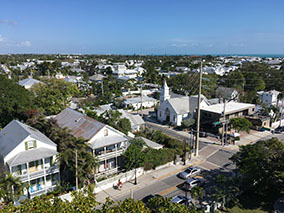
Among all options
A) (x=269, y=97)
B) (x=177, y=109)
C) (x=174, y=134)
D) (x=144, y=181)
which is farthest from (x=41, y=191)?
(x=269, y=97)

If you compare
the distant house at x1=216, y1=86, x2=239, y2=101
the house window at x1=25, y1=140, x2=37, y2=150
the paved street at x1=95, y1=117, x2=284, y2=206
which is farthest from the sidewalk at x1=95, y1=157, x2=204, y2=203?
the distant house at x1=216, y1=86, x2=239, y2=101

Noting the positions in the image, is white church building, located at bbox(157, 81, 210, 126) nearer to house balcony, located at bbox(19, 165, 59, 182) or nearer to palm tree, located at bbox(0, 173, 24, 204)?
house balcony, located at bbox(19, 165, 59, 182)

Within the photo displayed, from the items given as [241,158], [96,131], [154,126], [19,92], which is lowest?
[154,126]

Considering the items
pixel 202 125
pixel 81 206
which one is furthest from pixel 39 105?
pixel 81 206

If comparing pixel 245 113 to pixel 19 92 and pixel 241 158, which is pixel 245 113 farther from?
pixel 19 92

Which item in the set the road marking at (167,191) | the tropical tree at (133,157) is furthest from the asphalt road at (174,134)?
the tropical tree at (133,157)

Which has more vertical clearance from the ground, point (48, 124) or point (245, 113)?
point (48, 124)

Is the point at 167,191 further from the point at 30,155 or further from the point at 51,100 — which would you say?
the point at 51,100
